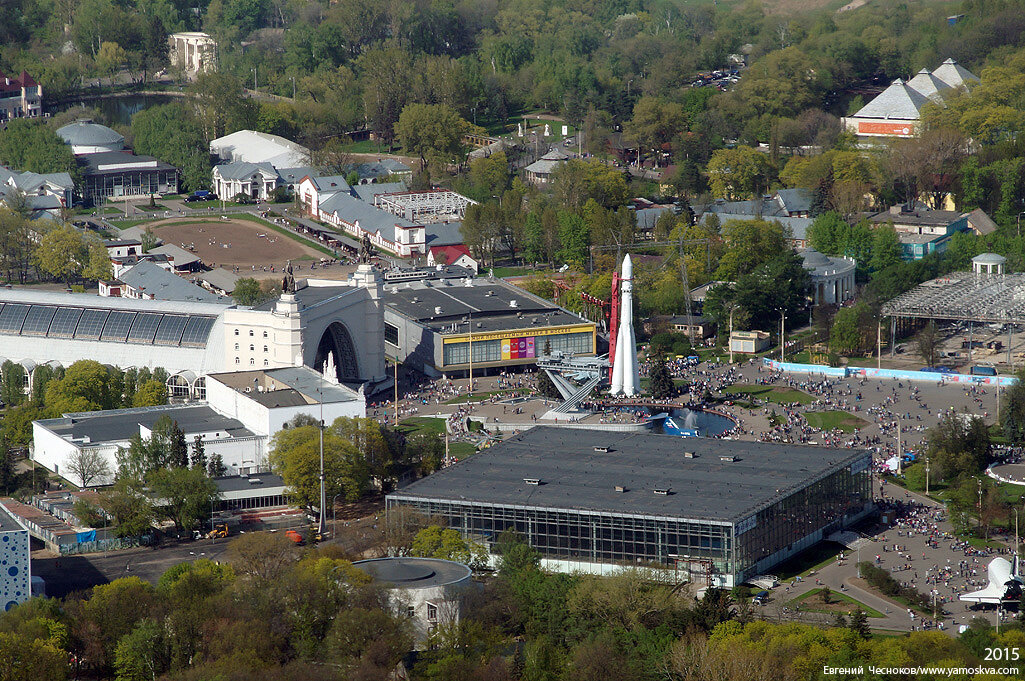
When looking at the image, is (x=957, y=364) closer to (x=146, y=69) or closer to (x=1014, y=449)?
(x=1014, y=449)

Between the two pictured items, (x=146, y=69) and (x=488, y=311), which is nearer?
(x=488, y=311)

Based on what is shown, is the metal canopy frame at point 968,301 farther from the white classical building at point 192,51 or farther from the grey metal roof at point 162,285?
the white classical building at point 192,51

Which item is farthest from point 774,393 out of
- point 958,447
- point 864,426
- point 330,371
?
point 330,371

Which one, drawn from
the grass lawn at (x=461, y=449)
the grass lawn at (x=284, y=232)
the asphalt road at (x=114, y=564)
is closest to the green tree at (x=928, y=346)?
the grass lawn at (x=461, y=449)

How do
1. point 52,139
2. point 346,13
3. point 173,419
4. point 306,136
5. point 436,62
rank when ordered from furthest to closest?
point 346,13 → point 436,62 → point 306,136 → point 52,139 → point 173,419

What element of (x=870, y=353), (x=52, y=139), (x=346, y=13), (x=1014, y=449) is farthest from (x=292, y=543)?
(x=346, y=13)

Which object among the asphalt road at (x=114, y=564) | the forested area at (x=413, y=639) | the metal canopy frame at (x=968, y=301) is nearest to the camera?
the forested area at (x=413, y=639)

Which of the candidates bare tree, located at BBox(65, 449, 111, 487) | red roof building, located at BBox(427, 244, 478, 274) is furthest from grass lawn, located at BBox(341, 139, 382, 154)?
bare tree, located at BBox(65, 449, 111, 487)

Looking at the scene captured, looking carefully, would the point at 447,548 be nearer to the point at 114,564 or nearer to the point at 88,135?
the point at 114,564
